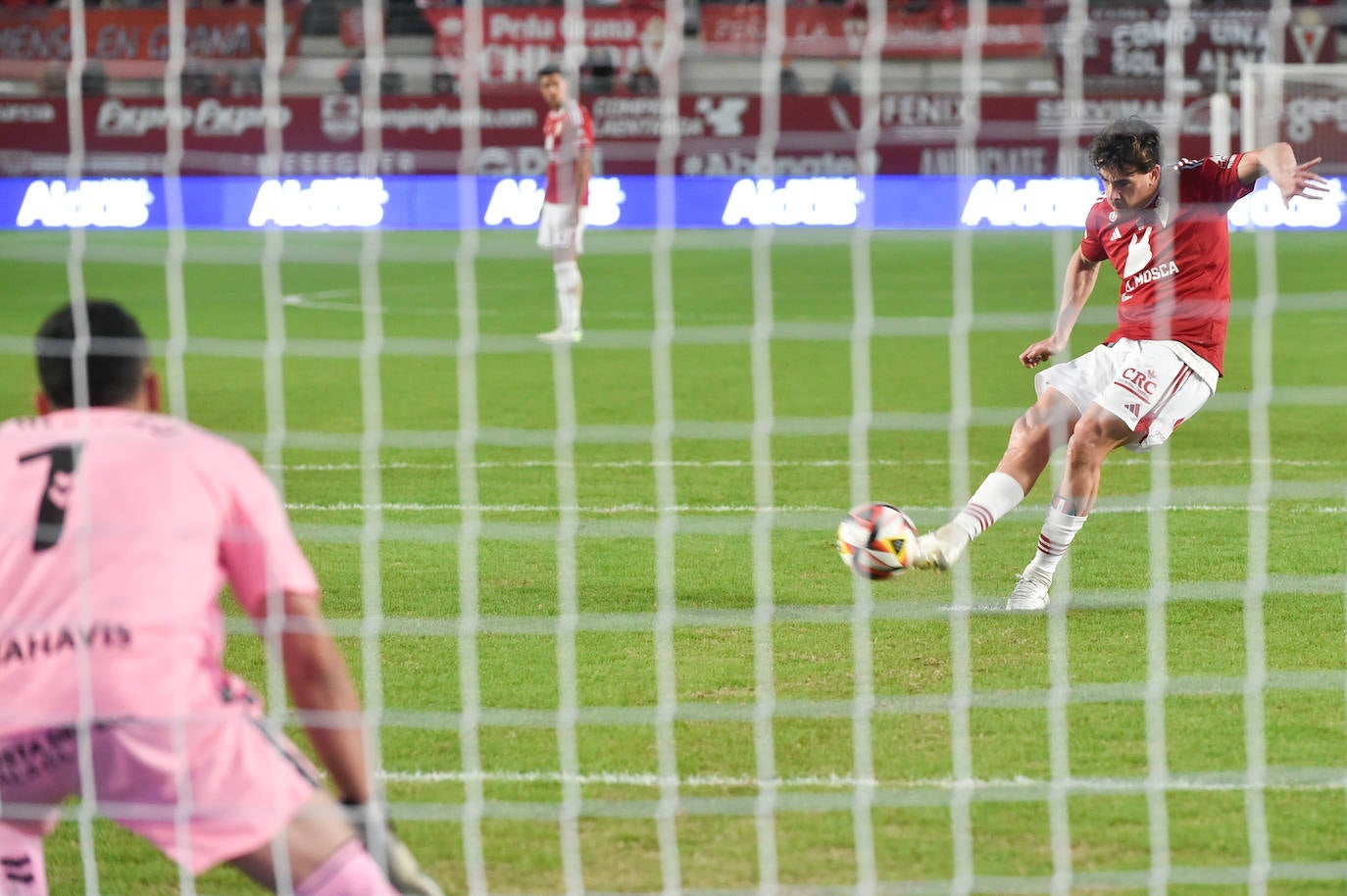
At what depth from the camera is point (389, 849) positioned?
2.98m

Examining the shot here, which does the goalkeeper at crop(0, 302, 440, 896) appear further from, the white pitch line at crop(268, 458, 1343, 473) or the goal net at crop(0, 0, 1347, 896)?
the white pitch line at crop(268, 458, 1343, 473)

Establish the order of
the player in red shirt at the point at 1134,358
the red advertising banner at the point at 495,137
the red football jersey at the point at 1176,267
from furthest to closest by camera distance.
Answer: the red advertising banner at the point at 495,137
the red football jersey at the point at 1176,267
the player in red shirt at the point at 1134,358

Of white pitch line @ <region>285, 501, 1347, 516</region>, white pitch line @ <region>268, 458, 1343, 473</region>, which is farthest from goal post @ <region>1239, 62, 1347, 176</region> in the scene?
white pitch line @ <region>285, 501, 1347, 516</region>

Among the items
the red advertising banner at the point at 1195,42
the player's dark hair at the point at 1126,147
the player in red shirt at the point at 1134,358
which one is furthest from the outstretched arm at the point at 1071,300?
the red advertising banner at the point at 1195,42

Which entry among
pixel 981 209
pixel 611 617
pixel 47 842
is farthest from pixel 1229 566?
pixel 981 209

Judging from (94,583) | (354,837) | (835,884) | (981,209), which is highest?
(981,209)

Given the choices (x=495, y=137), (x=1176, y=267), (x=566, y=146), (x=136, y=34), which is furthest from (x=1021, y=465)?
(x=136, y=34)

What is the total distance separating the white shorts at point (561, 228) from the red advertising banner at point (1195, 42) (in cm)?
1324

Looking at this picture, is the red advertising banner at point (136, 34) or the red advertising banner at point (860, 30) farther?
the red advertising banner at point (860, 30)

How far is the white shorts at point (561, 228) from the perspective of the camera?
533 inches

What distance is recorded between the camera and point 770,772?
4.46 meters

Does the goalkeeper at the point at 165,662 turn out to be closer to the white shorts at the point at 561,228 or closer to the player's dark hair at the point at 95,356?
the player's dark hair at the point at 95,356

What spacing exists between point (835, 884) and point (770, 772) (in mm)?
716

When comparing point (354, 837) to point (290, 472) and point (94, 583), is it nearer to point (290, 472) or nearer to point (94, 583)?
point (94, 583)
